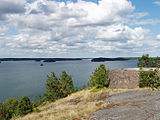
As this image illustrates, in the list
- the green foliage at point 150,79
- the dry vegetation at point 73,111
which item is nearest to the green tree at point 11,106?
the dry vegetation at point 73,111

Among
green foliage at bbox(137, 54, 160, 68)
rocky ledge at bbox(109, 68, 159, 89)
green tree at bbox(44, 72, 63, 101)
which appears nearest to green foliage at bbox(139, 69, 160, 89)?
rocky ledge at bbox(109, 68, 159, 89)

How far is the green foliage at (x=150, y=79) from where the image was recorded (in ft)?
71.7

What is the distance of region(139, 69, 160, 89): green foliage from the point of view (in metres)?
21.9

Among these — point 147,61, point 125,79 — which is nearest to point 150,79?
point 125,79

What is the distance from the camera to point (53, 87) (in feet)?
201

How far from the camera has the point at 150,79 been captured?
2297 centimetres

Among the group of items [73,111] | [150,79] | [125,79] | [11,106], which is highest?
[150,79]

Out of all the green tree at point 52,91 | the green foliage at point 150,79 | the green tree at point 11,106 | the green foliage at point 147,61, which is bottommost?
the green tree at point 11,106

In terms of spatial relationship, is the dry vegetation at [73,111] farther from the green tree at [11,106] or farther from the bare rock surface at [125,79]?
the green tree at [11,106]

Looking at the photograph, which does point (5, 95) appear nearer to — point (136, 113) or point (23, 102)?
point (23, 102)

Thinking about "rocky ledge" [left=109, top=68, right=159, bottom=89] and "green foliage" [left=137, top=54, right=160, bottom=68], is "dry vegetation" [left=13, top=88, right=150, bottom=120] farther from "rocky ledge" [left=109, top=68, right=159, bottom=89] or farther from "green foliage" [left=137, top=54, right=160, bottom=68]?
"green foliage" [left=137, top=54, right=160, bottom=68]

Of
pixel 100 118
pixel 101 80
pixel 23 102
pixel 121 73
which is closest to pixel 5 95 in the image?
pixel 23 102

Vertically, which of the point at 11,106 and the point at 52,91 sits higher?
the point at 52,91

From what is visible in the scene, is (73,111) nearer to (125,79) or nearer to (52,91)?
(125,79)
